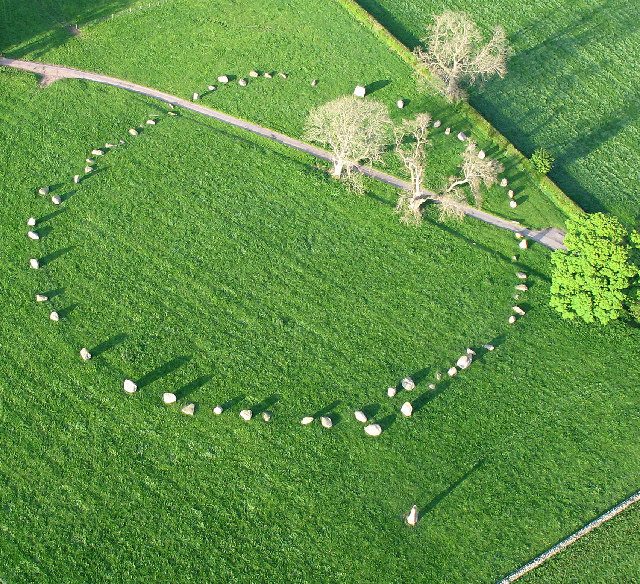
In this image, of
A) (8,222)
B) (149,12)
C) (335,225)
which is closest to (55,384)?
(8,222)

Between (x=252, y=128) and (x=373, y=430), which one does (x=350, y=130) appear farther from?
(x=373, y=430)

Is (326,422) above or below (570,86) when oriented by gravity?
below

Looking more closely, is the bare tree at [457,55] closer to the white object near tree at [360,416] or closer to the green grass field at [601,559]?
the white object near tree at [360,416]

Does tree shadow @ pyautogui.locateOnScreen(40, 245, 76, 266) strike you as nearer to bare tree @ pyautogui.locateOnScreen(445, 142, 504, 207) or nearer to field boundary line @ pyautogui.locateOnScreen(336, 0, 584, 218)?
bare tree @ pyautogui.locateOnScreen(445, 142, 504, 207)

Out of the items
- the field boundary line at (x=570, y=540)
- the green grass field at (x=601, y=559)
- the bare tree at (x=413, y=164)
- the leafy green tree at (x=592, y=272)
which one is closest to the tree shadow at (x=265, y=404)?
the field boundary line at (x=570, y=540)

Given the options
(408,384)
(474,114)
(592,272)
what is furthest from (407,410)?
A: (474,114)

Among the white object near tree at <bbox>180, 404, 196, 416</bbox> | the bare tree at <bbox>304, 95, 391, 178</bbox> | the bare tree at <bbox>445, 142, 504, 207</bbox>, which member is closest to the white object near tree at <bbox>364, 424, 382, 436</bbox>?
the white object near tree at <bbox>180, 404, 196, 416</bbox>
